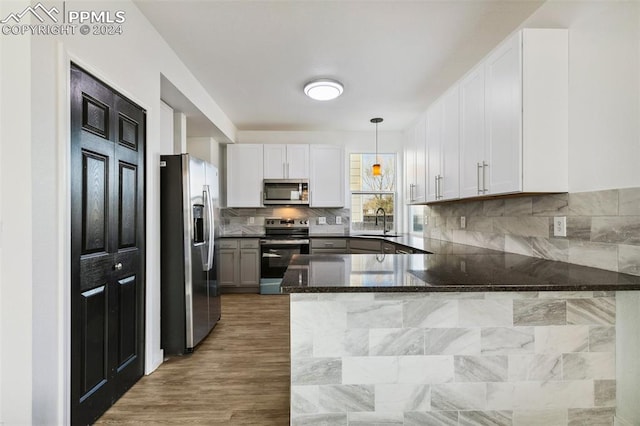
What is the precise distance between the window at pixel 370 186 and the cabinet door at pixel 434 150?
210cm

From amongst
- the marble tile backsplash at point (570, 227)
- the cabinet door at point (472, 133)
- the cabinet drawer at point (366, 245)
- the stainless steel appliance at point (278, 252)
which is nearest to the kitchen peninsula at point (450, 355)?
the marble tile backsplash at point (570, 227)

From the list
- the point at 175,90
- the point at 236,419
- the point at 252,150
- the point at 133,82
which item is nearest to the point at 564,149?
the point at 236,419

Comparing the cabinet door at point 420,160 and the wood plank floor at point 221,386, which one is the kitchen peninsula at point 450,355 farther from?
the cabinet door at point 420,160

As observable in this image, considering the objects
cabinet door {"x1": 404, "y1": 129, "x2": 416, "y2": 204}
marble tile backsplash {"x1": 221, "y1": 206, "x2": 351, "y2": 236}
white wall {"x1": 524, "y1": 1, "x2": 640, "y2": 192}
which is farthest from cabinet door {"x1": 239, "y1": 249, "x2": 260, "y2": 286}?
white wall {"x1": 524, "y1": 1, "x2": 640, "y2": 192}

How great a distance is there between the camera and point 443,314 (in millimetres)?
1382

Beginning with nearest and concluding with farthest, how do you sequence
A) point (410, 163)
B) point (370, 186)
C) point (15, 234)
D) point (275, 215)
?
point (15, 234) → point (410, 163) → point (275, 215) → point (370, 186)

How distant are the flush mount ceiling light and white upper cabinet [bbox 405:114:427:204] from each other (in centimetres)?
95

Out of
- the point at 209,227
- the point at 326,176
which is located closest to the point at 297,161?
the point at 326,176

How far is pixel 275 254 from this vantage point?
470cm

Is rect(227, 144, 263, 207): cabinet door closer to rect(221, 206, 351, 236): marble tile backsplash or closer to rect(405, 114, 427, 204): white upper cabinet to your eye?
rect(221, 206, 351, 236): marble tile backsplash

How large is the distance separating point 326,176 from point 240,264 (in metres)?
1.87

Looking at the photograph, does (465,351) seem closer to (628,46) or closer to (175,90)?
(628,46)

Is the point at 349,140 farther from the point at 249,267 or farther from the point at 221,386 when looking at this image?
the point at 221,386

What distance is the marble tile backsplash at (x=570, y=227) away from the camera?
151 centimetres
